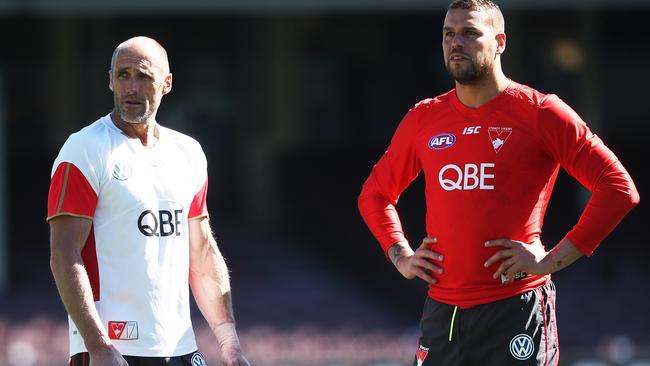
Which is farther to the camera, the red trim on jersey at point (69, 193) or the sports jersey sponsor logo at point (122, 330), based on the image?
the sports jersey sponsor logo at point (122, 330)

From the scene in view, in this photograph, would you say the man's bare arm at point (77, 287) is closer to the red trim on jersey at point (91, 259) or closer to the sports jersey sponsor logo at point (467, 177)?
the red trim on jersey at point (91, 259)

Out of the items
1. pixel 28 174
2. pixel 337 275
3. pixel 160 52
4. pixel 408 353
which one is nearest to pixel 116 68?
pixel 160 52

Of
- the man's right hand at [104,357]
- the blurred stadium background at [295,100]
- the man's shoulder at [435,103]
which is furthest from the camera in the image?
the blurred stadium background at [295,100]

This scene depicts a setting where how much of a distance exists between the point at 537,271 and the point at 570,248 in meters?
0.14

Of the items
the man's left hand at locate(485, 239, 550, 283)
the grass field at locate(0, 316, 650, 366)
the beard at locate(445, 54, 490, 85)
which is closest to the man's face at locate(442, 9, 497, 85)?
the beard at locate(445, 54, 490, 85)

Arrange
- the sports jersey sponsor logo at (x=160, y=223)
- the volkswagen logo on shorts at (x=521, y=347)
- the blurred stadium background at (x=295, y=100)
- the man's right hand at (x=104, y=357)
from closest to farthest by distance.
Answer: the man's right hand at (x=104, y=357) → the sports jersey sponsor logo at (x=160, y=223) → the volkswagen logo on shorts at (x=521, y=347) → the blurred stadium background at (x=295, y=100)

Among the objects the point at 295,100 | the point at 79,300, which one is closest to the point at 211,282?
the point at 79,300

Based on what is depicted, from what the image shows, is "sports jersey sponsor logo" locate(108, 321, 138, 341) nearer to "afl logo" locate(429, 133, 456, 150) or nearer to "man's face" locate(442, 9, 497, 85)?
"afl logo" locate(429, 133, 456, 150)

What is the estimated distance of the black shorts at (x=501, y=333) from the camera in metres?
4.25

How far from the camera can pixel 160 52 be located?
4262mm

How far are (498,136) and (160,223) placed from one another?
1.25 metres

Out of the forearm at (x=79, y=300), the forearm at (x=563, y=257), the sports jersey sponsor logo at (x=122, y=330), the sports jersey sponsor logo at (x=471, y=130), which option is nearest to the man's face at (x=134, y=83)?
the forearm at (x=79, y=300)

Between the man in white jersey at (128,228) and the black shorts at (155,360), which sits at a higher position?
the man in white jersey at (128,228)

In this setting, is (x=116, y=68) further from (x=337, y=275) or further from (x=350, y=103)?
(x=350, y=103)
